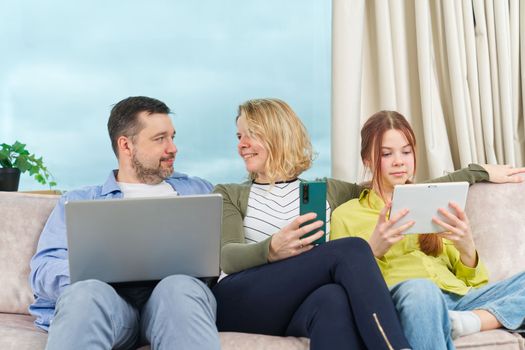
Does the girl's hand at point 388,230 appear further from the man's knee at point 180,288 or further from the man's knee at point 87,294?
the man's knee at point 87,294

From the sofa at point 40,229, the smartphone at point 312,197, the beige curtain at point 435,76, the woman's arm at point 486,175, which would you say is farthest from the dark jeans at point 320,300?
the beige curtain at point 435,76

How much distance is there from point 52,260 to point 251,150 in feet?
2.42

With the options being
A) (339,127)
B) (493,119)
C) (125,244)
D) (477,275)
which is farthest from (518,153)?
(125,244)

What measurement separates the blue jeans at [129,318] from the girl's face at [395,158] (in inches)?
31.7

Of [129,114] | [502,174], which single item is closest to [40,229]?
[129,114]

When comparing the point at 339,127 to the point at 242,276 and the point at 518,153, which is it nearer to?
the point at 518,153

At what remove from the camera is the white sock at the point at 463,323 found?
1966mm

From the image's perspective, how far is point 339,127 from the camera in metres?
2.98

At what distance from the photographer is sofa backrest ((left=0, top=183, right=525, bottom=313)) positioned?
2379 millimetres

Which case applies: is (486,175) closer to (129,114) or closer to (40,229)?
(129,114)

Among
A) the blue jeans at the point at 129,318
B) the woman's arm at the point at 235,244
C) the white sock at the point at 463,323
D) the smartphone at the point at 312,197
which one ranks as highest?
the smartphone at the point at 312,197

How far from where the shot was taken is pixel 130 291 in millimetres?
2055

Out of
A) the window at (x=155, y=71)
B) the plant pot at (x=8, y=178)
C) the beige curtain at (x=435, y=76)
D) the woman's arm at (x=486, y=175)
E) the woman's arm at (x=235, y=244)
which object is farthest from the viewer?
the window at (x=155, y=71)

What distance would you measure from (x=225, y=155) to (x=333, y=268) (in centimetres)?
184
